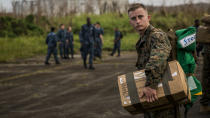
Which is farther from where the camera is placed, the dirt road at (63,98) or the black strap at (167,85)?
the dirt road at (63,98)

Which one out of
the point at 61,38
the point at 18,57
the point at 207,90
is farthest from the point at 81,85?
the point at 18,57

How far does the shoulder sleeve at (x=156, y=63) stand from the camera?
2222 millimetres

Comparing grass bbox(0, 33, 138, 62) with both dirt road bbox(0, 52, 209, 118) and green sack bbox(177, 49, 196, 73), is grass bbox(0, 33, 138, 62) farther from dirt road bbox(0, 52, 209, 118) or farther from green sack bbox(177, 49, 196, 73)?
green sack bbox(177, 49, 196, 73)

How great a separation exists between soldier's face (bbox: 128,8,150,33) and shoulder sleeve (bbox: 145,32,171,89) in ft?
0.80

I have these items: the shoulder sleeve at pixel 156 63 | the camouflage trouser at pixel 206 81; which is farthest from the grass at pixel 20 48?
Answer: the shoulder sleeve at pixel 156 63

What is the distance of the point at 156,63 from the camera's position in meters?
2.23

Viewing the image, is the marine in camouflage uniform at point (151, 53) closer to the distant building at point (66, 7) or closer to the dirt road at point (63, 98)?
the dirt road at point (63, 98)

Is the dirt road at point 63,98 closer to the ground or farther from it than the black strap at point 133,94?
closer to the ground

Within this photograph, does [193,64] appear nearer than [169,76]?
No

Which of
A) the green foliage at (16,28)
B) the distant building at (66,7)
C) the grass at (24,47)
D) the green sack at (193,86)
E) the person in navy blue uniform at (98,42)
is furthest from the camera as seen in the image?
the distant building at (66,7)

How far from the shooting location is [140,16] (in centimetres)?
246

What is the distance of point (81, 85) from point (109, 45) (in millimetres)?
16865

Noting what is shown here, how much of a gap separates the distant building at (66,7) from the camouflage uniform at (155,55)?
30.8m

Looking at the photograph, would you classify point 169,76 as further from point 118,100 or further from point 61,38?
point 61,38
